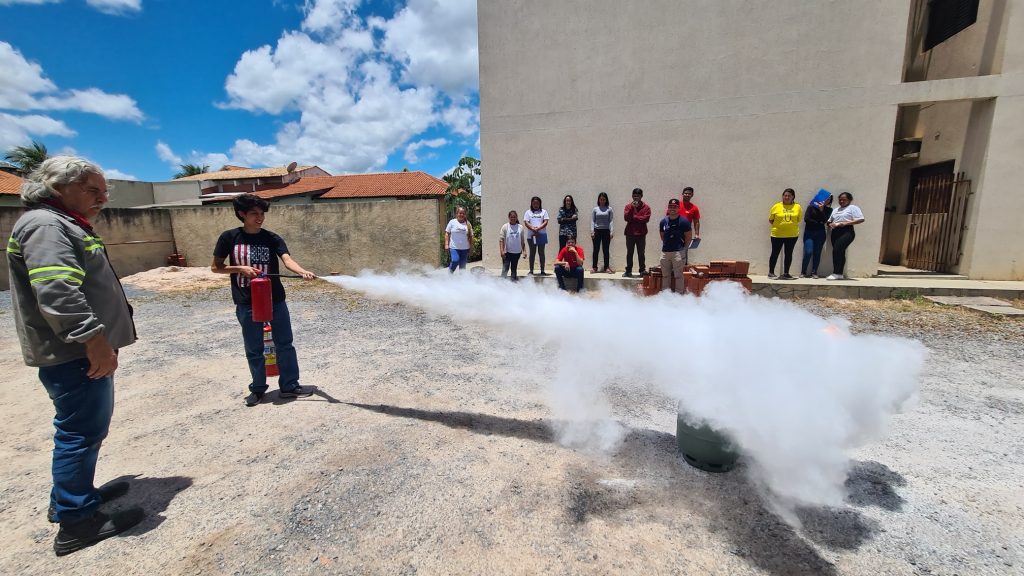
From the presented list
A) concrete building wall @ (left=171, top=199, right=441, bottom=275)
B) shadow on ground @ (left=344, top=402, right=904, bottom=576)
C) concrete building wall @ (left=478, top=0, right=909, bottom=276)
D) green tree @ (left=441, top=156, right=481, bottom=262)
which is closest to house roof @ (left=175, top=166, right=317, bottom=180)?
green tree @ (left=441, top=156, right=481, bottom=262)

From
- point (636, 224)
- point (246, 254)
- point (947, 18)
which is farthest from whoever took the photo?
point (947, 18)

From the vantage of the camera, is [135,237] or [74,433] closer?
[74,433]

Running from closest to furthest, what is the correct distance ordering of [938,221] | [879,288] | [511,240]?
[879,288]
[511,240]
[938,221]

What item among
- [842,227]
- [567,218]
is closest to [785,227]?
[842,227]

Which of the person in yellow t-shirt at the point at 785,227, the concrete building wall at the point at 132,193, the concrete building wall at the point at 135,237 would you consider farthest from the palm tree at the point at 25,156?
the person in yellow t-shirt at the point at 785,227

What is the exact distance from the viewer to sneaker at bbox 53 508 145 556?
7.48 ft

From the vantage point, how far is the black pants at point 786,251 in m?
8.91

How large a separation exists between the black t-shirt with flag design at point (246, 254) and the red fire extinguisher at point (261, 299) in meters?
0.14

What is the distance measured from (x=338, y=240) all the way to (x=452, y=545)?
1152 centimetres

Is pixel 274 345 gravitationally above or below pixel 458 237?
below

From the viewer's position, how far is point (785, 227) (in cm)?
884

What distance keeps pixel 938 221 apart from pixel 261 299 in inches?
508

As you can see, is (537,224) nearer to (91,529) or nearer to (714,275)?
(714,275)

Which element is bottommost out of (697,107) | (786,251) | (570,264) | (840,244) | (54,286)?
(570,264)
